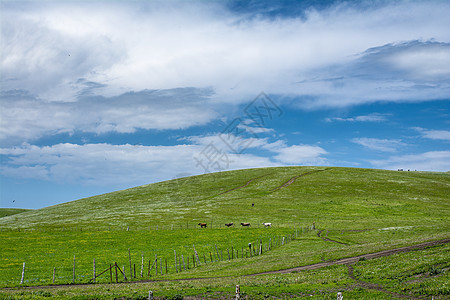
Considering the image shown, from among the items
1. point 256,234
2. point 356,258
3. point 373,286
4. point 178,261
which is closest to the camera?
point 373,286

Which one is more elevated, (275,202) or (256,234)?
(275,202)

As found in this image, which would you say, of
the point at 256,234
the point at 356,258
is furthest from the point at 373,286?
the point at 256,234

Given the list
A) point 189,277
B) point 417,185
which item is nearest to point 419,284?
point 189,277

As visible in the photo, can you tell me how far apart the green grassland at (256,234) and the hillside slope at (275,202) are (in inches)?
17.5

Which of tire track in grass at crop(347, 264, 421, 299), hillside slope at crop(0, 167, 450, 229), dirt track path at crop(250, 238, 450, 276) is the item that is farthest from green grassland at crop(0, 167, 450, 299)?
dirt track path at crop(250, 238, 450, 276)

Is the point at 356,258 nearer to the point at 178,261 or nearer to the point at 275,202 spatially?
the point at 178,261

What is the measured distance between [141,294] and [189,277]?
13.4 meters

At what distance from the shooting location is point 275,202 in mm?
115938

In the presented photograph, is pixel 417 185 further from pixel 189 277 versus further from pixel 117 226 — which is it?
pixel 189 277

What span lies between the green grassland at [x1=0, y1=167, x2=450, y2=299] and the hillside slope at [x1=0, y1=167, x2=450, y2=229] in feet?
1.46

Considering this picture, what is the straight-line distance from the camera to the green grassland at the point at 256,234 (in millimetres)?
28766

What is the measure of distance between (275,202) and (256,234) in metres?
43.0

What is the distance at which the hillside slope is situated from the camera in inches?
3775

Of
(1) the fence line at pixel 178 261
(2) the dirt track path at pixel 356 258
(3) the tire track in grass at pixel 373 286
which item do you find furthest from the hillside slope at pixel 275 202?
(3) the tire track in grass at pixel 373 286
